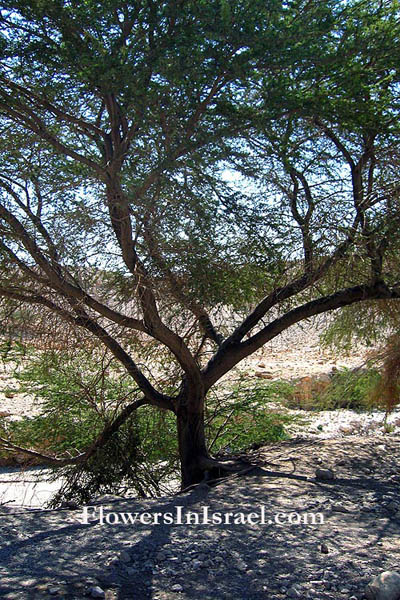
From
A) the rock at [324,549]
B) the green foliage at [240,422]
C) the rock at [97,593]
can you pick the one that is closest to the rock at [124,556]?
the rock at [97,593]

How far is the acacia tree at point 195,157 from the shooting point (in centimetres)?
542

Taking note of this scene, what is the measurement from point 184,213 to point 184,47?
1367 millimetres

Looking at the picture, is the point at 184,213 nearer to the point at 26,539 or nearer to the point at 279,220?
the point at 279,220

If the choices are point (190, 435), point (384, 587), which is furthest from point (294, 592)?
point (190, 435)

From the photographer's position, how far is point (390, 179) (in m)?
6.83

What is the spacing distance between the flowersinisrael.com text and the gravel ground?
70 millimetres

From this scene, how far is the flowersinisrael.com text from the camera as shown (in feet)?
16.7

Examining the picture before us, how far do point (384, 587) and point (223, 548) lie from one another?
3.85ft

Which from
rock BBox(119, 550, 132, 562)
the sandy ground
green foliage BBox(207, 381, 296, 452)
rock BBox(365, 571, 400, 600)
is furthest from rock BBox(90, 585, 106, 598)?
green foliage BBox(207, 381, 296, 452)

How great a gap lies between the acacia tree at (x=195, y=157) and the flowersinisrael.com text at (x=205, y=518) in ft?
5.68

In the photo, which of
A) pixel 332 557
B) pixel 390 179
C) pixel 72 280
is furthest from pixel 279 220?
pixel 332 557

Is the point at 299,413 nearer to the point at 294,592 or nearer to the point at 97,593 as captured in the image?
the point at 294,592

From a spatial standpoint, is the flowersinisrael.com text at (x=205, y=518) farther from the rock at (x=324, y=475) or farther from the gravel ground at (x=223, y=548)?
the rock at (x=324, y=475)

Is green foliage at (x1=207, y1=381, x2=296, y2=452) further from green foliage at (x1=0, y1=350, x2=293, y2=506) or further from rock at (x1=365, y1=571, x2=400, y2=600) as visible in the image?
rock at (x1=365, y1=571, x2=400, y2=600)
